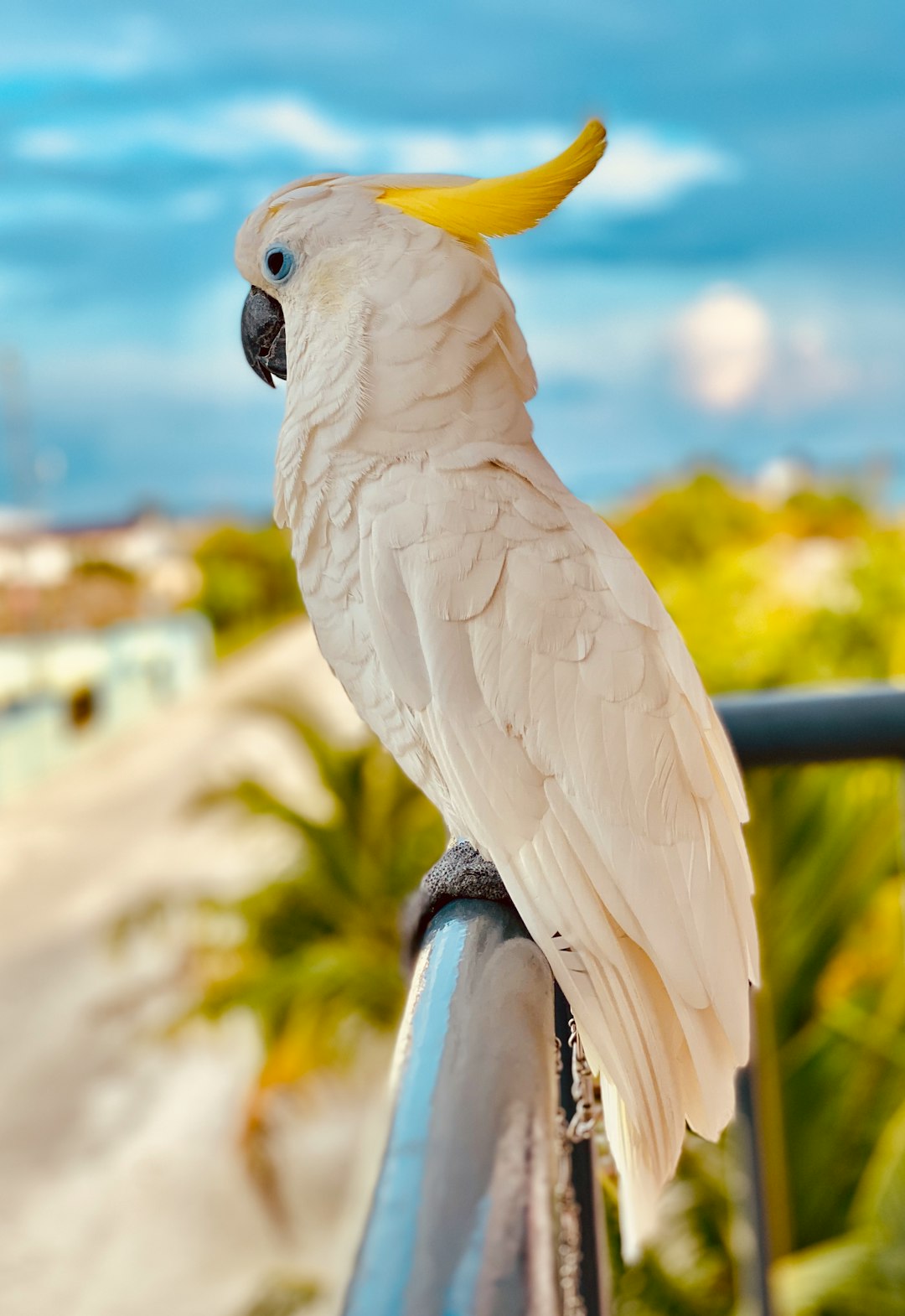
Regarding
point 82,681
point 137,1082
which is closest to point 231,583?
point 82,681

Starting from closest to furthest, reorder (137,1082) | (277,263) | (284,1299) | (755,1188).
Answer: (277,263) < (755,1188) < (284,1299) < (137,1082)

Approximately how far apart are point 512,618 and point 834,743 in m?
0.36

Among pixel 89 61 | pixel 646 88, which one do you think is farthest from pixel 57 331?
pixel 646 88

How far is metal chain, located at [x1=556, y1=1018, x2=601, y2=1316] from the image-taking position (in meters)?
0.41

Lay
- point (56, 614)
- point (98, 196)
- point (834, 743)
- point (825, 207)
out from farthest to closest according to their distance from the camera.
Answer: point (825, 207), point (98, 196), point (56, 614), point (834, 743)

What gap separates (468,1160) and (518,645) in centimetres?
26

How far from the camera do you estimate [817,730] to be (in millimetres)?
761

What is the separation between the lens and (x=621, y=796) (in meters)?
0.48

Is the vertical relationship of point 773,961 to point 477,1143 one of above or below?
above

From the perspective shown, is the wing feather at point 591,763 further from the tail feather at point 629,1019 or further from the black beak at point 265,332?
the black beak at point 265,332

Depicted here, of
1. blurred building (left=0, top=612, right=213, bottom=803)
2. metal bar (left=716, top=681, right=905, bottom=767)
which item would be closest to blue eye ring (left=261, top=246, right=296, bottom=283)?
metal bar (left=716, top=681, right=905, bottom=767)

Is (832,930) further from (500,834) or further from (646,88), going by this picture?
(646,88)

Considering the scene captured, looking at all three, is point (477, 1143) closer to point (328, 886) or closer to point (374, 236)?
point (374, 236)

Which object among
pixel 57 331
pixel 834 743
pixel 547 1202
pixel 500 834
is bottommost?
pixel 547 1202
